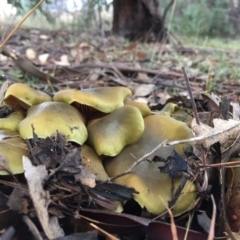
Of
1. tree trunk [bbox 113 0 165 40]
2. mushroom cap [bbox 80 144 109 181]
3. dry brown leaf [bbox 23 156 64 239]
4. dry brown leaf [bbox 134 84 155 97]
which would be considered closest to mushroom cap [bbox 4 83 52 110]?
mushroom cap [bbox 80 144 109 181]

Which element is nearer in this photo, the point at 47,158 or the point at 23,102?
the point at 47,158

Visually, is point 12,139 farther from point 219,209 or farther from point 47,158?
point 219,209

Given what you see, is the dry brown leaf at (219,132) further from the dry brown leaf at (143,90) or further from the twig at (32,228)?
the dry brown leaf at (143,90)

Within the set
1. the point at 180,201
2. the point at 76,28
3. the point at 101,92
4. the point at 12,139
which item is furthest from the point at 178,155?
the point at 76,28

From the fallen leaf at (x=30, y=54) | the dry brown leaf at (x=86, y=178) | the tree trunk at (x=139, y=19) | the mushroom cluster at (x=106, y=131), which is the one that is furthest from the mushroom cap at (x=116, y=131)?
the tree trunk at (x=139, y=19)

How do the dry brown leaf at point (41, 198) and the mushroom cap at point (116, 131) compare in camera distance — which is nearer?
the dry brown leaf at point (41, 198)

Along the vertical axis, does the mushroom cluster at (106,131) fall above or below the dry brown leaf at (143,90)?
above

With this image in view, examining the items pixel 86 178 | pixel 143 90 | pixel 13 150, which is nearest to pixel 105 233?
pixel 86 178
